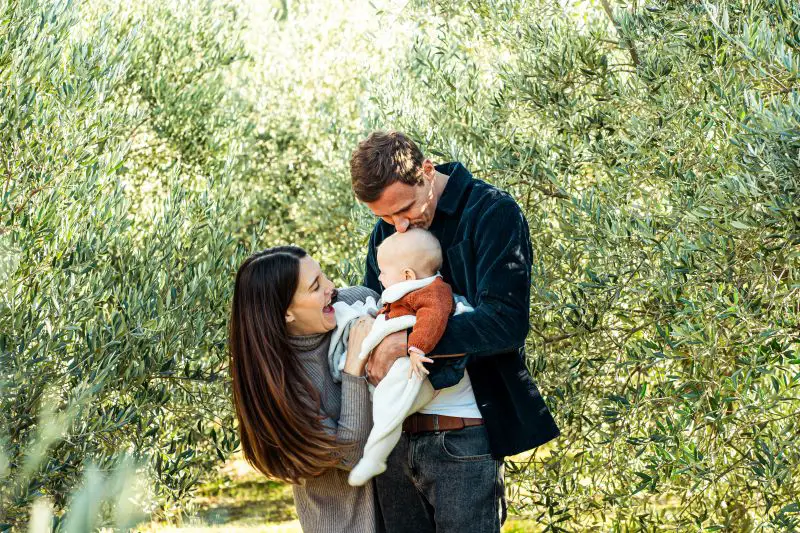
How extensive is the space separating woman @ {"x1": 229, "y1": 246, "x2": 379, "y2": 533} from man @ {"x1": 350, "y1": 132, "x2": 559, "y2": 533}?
0.19 m

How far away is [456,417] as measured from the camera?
3.21 m

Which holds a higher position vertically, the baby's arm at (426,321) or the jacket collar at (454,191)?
the jacket collar at (454,191)

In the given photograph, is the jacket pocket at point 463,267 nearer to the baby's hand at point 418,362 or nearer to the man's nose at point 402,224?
the man's nose at point 402,224

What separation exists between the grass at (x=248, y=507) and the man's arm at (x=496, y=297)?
16.5 ft

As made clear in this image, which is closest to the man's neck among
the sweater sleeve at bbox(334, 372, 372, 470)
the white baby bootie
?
the sweater sleeve at bbox(334, 372, 372, 470)

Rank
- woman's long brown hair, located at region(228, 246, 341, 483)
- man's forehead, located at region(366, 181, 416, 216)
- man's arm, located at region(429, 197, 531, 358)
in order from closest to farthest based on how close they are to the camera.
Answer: man's arm, located at region(429, 197, 531, 358)
woman's long brown hair, located at region(228, 246, 341, 483)
man's forehead, located at region(366, 181, 416, 216)

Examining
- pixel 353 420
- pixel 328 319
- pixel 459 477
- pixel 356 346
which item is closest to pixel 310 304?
pixel 328 319

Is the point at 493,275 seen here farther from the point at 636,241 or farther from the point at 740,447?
the point at 740,447

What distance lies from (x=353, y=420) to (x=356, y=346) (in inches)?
11.0

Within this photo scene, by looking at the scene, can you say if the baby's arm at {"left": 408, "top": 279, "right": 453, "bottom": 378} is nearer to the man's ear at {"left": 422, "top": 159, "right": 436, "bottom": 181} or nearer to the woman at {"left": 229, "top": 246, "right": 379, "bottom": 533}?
the woman at {"left": 229, "top": 246, "right": 379, "bottom": 533}

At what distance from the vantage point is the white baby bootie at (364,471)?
314 centimetres

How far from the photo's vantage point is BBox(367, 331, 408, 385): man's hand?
3.21 metres

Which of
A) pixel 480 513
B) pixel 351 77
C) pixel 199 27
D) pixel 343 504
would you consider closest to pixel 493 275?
pixel 480 513

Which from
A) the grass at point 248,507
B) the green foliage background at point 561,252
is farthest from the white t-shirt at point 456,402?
the grass at point 248,507
